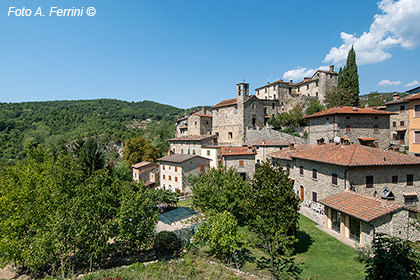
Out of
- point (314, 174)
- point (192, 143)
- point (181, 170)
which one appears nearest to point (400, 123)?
point (314, 174)

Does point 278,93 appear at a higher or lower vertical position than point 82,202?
higher

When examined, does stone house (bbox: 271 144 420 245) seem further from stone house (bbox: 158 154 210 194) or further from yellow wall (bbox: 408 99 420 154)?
stone house (bbox: 158 154 210 194)

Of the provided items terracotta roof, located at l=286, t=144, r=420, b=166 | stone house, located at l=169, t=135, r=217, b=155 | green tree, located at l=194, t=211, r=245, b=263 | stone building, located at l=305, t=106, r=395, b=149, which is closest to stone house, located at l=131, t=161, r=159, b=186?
stone house, located at l=169, t=135, r=217, b=155

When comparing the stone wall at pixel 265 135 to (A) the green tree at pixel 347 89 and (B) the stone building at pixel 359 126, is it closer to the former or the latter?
(B) the stone building at pixel 359 126

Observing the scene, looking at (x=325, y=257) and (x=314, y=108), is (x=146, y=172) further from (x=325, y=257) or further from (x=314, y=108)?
(x=314, y=108)

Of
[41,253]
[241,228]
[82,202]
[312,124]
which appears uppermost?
[312,124]

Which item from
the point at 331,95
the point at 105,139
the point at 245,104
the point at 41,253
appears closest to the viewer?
the point at 41,253

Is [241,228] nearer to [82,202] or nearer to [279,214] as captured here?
[279,214]

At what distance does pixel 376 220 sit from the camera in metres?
14.2

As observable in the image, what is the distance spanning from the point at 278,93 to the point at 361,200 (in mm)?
40298

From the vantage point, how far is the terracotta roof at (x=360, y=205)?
14.3 meters

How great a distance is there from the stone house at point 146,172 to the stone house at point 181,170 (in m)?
5.08

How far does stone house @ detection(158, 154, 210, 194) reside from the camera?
34.0 meters

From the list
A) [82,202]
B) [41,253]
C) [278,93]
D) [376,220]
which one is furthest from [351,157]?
[278,93]
